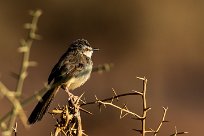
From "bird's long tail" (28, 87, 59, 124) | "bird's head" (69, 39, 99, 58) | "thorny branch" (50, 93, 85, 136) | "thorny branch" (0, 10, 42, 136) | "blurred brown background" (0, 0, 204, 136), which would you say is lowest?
"blurred brown background" (0, 0, 204, 136)

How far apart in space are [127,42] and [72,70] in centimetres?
1704

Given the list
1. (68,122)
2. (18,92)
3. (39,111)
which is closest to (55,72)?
(39,111)

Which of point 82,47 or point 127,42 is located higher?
point 82,47

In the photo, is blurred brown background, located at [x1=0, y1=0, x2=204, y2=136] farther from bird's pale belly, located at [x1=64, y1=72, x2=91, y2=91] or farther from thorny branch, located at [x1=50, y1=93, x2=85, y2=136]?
thorny branch, located at [x1=50, y1=93, x2=85, y2=136]

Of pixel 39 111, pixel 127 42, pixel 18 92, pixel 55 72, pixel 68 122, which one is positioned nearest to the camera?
→ pixel 18 92

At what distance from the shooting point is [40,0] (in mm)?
23844

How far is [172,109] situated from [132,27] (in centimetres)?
644

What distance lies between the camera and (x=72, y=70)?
6508 millimetres

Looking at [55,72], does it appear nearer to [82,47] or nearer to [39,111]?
[39,111]

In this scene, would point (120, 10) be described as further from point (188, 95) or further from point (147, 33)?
point (188, 95)

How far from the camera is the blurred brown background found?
1938 centimetres

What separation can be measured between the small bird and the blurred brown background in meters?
10.9

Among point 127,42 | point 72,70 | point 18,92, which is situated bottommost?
point 127,42

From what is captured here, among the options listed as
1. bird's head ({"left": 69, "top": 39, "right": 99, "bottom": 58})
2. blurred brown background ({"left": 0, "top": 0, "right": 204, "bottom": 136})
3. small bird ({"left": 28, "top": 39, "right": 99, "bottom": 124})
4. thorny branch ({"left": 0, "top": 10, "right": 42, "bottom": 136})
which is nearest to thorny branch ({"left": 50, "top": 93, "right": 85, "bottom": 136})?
thorny branch ({"left": 0, "top": 10, "right": 42, "bottom": 136})
